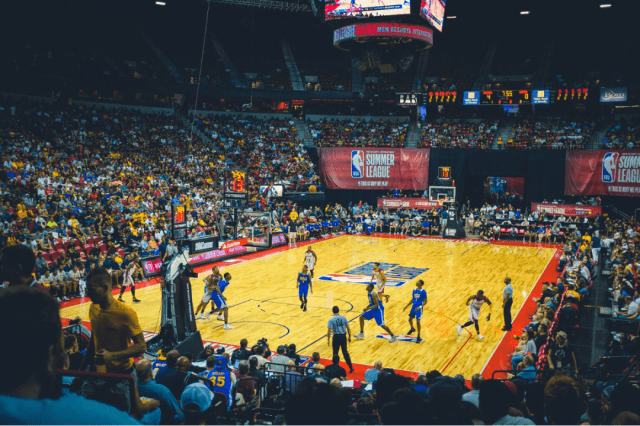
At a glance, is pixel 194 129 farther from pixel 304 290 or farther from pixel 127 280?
pixel 304 290

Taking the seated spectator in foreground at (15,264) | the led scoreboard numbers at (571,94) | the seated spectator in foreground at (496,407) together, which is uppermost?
the led scoreboard numbers at (571,94)

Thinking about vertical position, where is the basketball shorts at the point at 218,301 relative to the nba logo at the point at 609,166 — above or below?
below

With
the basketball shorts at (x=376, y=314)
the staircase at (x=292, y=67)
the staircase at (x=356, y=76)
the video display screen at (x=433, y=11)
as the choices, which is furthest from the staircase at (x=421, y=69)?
the basketball shorts at (x=376, y=314)

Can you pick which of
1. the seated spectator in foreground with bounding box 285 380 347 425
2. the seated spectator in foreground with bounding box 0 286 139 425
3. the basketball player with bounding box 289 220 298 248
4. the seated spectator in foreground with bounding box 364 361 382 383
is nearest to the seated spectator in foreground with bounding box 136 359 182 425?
the seated spectator in foreground with bounding box 285 380 347 425

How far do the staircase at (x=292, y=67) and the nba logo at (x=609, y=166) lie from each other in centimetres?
2518

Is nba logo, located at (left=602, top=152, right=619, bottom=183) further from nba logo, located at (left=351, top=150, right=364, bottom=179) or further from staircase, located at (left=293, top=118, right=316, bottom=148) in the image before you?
staircase, located at (left=293, top=118, right=316, bottom=148)

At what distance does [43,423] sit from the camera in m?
1.43

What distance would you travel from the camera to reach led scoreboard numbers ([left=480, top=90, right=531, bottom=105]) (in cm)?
3666

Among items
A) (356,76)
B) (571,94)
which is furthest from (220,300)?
(356,76)

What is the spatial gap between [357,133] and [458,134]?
846cm

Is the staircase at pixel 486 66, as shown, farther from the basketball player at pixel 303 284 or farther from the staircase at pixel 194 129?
the basketball player at pixel 303 284

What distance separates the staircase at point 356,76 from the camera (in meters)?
46.0

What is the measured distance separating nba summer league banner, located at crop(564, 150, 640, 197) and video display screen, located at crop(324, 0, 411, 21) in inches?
727

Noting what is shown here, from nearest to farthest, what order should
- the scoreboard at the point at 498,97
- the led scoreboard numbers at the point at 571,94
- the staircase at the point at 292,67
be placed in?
the led scoreboard numbers at the point at 571,94, the scoreboard at the point at 498,97, the staircase at the point at 292,67
